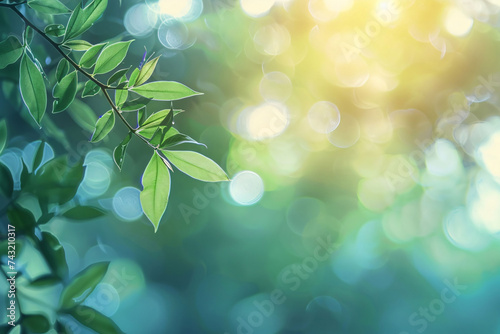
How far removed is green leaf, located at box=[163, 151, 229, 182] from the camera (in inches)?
12.1

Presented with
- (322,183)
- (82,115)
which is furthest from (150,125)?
(322,183)

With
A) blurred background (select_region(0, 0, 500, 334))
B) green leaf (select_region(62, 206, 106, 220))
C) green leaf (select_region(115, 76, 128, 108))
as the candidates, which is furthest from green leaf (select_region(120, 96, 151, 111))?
blurred background (select_region(0, 0, 500, 334))

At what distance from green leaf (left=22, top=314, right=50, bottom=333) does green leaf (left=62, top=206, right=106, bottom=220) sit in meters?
0.09

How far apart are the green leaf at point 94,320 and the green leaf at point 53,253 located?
0.04 meters

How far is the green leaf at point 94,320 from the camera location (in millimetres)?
363

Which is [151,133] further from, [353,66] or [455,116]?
[455,116]

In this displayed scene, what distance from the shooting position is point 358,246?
1.18 metres

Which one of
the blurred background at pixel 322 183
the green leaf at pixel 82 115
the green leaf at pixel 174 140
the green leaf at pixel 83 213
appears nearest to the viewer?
the green leaf at pixel 174 140

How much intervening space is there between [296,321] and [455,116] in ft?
2.23

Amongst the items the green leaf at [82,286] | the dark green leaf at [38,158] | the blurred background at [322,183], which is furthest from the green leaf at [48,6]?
the blurred background at [322,183]

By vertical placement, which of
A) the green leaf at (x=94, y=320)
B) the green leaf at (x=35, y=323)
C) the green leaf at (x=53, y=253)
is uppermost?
the green leaf at (x=53, y=253)

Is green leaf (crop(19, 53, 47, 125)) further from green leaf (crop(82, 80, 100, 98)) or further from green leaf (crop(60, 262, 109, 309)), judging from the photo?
green leaf (crop(60, 262, 109, 309))

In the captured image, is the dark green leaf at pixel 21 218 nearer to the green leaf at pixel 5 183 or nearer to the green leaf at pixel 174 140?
the green leaf at pixel 5 183

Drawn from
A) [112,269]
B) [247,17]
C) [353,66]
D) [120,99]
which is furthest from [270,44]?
[120,99]
